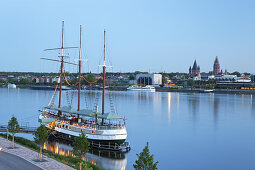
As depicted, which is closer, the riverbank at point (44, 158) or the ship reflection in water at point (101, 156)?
the riverbank at point (44, 158)

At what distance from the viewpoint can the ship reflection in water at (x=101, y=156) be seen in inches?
1044

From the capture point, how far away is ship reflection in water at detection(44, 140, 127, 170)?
26522 millimetres

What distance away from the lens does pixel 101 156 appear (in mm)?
28594

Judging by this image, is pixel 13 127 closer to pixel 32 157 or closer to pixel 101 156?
pixel 32 157

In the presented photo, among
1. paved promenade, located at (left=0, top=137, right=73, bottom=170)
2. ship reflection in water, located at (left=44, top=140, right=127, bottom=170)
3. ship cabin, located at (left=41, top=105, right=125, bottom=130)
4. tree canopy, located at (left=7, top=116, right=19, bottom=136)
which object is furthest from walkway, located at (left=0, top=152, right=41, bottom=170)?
ship cabin, located at (left=41, top=105, right=125, bottom=130)

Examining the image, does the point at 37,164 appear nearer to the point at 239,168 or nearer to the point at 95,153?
the point at 95,153

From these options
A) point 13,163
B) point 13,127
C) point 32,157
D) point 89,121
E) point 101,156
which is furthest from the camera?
point 89,121

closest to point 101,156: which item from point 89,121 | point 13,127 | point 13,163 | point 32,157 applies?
point 89,121

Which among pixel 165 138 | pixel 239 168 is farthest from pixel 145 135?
pixel 239 168

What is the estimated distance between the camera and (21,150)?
882 inches

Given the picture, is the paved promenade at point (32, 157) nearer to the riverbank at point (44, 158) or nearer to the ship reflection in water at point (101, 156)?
the riverbank at point (44, 158)

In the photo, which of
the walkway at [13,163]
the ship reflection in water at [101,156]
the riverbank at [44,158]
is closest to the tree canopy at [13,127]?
the riverbank at [44,158]

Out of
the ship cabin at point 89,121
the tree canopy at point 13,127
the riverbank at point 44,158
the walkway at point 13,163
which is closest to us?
the walkway at point 13,163

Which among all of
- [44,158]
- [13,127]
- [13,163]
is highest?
[13,127]
